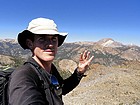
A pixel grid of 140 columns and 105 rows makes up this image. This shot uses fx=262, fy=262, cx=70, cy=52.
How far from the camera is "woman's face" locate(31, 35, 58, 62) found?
3.70 meters

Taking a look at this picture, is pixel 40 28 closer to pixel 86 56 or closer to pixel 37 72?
pixel 37 72

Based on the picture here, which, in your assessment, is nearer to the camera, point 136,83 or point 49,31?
point 49,31

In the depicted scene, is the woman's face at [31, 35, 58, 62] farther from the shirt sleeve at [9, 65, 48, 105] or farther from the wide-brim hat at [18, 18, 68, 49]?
the shirt sleeve at [9, 65, 48, 105]

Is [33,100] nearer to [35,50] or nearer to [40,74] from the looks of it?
[40,74]

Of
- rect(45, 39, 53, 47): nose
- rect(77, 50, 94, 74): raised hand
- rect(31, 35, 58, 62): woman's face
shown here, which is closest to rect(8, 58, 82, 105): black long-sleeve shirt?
rect(31, 35, 58, 62): woman's face

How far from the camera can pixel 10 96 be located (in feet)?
9.42

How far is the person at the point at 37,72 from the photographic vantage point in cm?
279

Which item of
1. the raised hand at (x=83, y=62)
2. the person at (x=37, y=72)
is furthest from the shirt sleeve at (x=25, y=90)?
the raised hand at (x=83, y=62)

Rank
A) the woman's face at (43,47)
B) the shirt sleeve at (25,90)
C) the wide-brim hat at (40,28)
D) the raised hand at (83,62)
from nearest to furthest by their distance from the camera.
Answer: the shirt sleeve at (25,90)
the wide-brim hat at (40,28)
the woman's face at (43,47)
the raised hand at (83,62)

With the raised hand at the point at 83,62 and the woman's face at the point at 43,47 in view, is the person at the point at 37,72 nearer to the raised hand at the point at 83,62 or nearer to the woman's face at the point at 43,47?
the woman's face at the point at 43,47

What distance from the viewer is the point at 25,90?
2766 millimetres

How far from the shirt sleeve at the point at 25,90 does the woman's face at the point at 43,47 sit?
61cm

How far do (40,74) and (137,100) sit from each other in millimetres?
22575

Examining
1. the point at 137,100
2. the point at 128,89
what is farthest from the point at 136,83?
the point at 137,100
